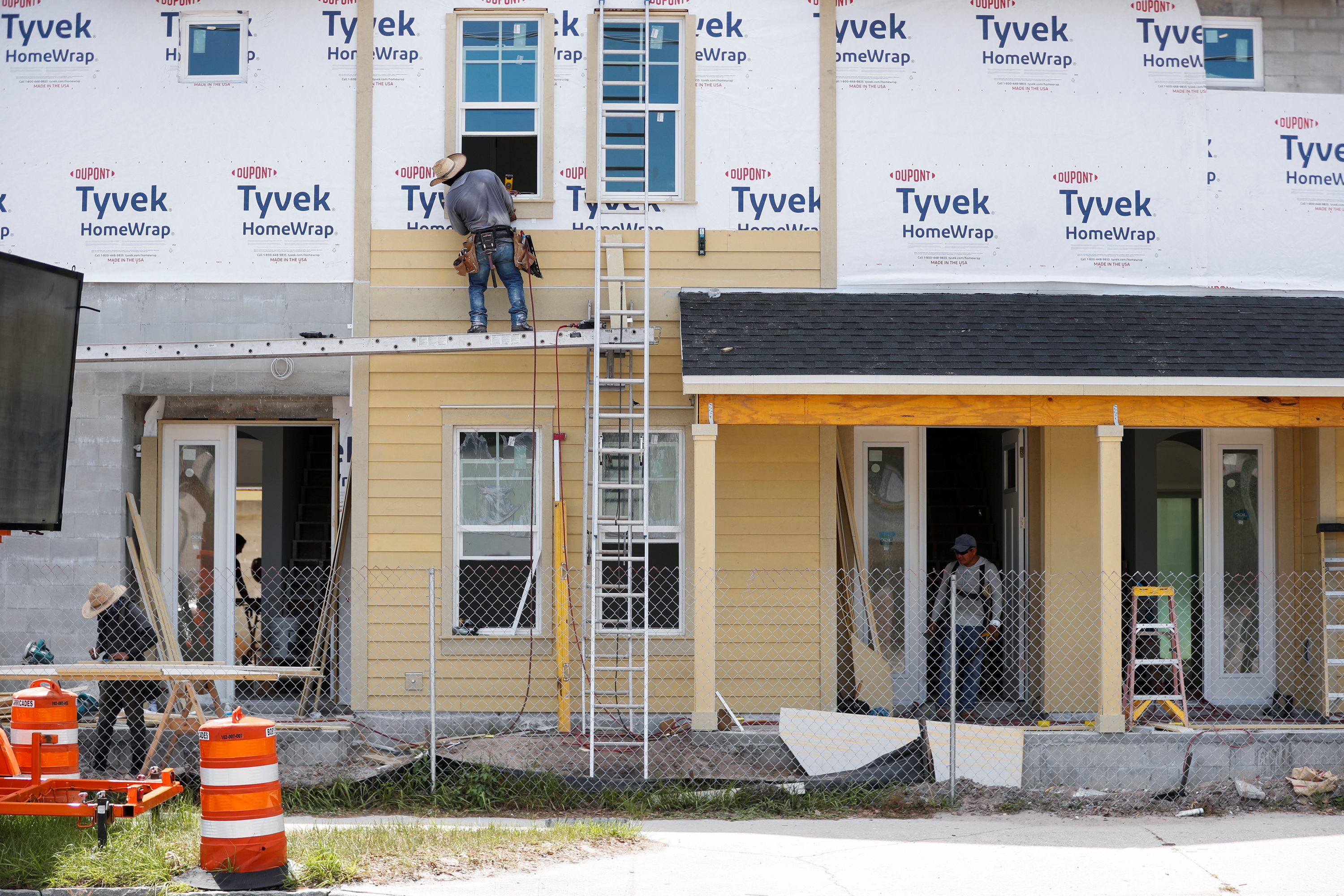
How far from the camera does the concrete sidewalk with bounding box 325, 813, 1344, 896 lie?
6836 mm

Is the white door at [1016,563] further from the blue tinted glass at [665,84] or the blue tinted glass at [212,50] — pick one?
the blue tinted glass at [212,50]

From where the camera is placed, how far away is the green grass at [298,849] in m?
6.88

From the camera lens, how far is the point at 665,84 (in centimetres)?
1123

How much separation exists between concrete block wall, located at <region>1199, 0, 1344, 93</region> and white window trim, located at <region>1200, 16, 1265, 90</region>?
0.03 meters

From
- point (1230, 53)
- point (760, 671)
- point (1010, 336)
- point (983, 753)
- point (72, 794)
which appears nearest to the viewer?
point (72, 794)

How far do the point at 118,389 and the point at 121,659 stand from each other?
303cm

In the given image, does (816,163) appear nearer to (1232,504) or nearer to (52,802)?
(1232,504)

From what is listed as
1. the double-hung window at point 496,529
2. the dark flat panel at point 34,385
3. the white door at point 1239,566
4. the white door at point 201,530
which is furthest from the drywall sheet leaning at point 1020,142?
the dark flat panel at point 34,385

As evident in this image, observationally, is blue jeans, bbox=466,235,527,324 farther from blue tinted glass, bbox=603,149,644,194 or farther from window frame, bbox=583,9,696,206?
blue tinted glass, bbox=603,149,644,194

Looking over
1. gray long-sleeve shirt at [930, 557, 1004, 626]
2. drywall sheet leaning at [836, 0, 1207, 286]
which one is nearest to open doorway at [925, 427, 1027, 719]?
gray long-sleeve shirt at [930, 557, 1004, 626]

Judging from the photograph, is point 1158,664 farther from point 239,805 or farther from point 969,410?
point 239,805

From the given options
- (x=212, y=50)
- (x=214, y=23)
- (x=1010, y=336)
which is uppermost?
(x=214, y=23)

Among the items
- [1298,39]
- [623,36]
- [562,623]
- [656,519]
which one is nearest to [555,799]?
[562,623]

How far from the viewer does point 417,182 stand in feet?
36.4
